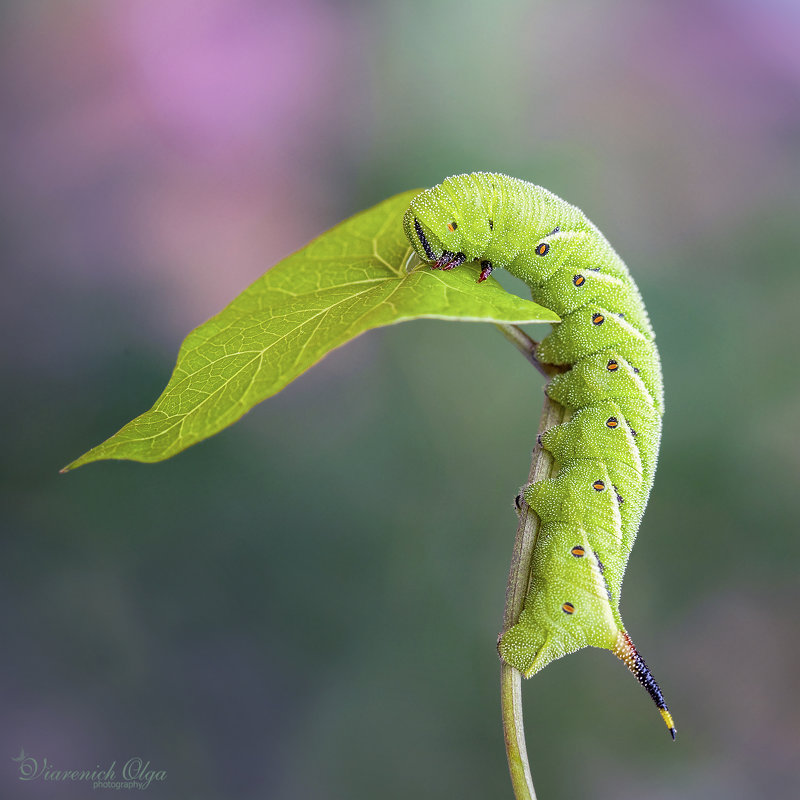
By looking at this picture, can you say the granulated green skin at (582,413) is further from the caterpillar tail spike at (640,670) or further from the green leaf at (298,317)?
the green leaf at (298,317)

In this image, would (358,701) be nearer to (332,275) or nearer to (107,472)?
(107,472)

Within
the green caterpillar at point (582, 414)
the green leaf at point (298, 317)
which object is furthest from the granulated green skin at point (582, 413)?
the green leaf at point (298, 317)

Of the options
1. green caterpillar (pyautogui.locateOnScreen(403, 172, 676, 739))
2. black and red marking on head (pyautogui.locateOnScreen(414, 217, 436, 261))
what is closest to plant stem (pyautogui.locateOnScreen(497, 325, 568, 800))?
green caterpillar (pyautogui.locateOnScreen(403, 172, 676, 739))

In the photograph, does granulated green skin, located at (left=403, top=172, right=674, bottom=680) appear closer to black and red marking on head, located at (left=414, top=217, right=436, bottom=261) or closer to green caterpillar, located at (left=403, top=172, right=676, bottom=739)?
green caterpillar, located at (left=403, top=172, right=676, bottom=739)

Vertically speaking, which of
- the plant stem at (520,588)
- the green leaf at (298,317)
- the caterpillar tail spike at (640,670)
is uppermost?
the green leaf at (298,317)

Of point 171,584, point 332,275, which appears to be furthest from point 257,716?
point 332,275

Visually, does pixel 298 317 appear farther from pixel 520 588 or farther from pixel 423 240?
pixel 520 588

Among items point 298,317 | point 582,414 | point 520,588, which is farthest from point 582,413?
point 298,317
